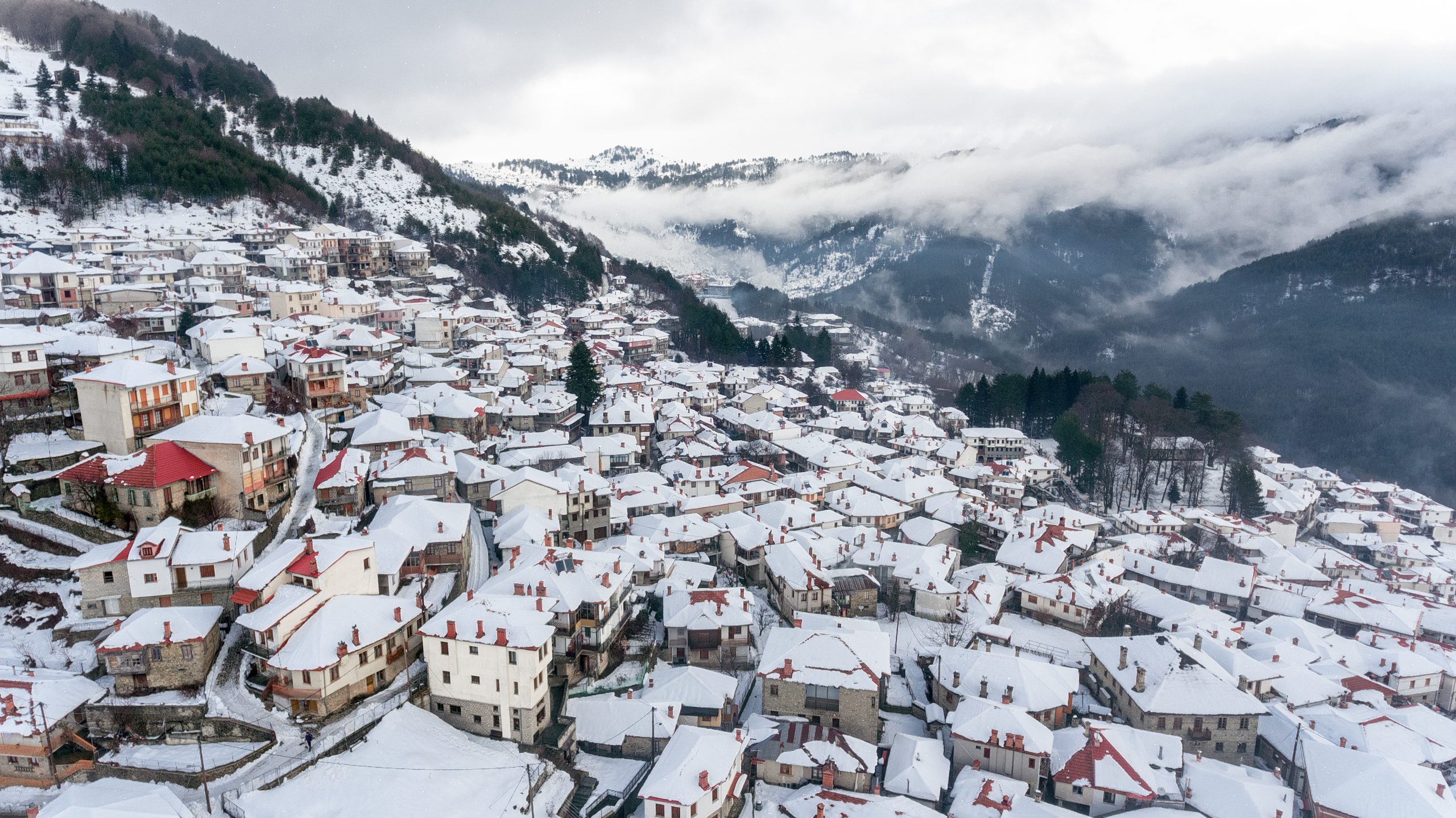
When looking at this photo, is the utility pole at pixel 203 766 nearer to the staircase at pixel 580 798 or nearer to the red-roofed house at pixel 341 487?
the staircase at pixel 580 798

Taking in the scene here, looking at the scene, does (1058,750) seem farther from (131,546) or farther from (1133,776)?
(131,546)

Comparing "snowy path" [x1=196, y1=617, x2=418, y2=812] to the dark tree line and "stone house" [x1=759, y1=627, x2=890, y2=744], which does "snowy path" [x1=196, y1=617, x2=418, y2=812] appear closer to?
"stone house" [x1=759, y1=627, x2=890, y2=744]

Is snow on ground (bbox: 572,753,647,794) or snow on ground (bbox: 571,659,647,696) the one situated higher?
snow on ground (bbox: 571,659,647,696)

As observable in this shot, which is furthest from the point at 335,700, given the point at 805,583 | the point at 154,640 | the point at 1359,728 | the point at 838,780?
the point at 1359,728

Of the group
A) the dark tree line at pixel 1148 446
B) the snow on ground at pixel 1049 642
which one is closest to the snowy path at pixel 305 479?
the snow on ground at pixel 1049 642

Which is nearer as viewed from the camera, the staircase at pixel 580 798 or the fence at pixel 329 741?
the fence at pixel 329 741

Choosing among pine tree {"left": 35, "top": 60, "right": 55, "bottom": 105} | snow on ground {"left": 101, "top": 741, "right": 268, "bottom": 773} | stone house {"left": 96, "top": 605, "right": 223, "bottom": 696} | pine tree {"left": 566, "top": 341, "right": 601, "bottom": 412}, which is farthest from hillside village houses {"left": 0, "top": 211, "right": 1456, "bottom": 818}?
pine tree {"left": 35, "top": 60, "right": 55, "bottom": 105}
